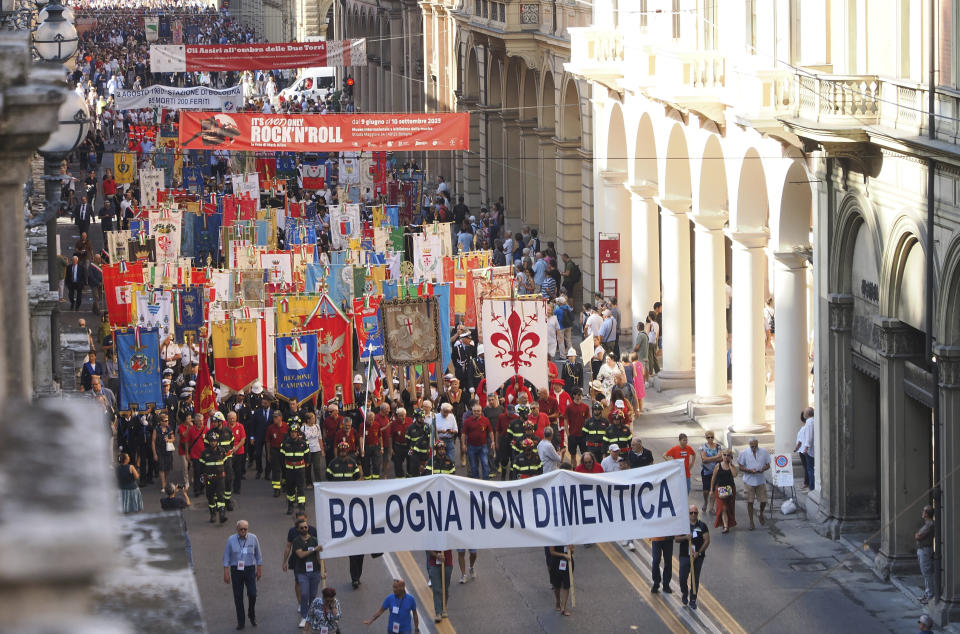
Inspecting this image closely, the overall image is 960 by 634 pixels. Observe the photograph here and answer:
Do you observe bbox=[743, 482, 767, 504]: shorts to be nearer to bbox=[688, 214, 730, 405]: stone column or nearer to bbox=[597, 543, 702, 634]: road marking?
bbox=[597, 543, 702, 634]: road marking

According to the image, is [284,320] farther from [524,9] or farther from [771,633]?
[524,9]

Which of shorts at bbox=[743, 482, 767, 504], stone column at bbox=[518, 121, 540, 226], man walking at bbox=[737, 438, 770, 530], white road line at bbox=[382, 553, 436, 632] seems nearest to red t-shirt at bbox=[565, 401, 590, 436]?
man walking at bbox=[737, 438, 770, 530]

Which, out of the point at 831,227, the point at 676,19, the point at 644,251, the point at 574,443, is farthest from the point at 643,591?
the point at 644,251

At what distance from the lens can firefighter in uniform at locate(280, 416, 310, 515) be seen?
23.1m

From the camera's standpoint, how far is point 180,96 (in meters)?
46.6

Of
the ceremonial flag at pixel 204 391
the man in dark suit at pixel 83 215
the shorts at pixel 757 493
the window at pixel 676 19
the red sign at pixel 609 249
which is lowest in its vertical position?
the shorts at pixel 757 493

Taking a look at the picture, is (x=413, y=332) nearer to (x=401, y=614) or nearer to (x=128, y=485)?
(x=128, y=485)

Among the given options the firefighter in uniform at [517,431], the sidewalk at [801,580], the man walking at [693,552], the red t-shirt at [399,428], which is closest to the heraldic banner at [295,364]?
the red t-shirt at [399,428]

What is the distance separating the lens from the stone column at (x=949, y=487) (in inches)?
720

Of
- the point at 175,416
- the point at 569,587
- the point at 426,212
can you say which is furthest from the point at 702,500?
the point at 426,212

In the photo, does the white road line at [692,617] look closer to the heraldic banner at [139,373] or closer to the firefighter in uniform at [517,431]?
the firefighter in uniform at [517,431]

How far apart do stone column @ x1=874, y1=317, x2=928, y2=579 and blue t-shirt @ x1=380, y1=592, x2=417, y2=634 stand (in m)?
6.42

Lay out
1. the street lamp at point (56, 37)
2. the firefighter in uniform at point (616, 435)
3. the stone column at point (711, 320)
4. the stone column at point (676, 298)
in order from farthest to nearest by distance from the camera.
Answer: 1. the stone column at point (676, 298)
2. the stone column at point (711, 320)
3. the firefighter in uniform at point (616, 435)
4. the street lamp at point (56, 37)

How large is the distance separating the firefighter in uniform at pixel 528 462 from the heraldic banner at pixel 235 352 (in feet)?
18.6
